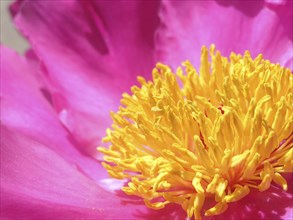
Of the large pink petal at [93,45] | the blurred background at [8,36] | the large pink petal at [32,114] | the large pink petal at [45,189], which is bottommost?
the large pink petal at [45,189]

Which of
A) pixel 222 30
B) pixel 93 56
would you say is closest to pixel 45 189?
pixel 93 56

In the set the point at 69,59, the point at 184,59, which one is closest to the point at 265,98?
the point at 184,59

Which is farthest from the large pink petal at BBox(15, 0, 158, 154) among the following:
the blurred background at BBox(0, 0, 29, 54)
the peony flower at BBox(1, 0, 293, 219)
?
the blurred background at BBox(0, 0, 29, 54)

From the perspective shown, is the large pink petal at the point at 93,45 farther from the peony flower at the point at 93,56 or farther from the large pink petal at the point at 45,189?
the large pink petal at the point at 45,189

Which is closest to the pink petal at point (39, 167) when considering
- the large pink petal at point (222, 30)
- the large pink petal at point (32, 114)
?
the large pink petal at point (32, 114)

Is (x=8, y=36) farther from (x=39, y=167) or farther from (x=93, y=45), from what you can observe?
(x=39, y=167)

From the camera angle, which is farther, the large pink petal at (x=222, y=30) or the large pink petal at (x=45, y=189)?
the large pink petal at (x=222, y=30)
